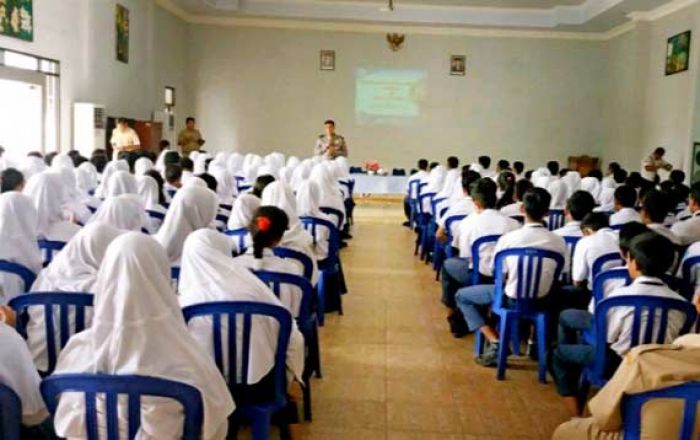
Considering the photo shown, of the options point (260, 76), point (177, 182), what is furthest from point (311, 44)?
point (177, 182)

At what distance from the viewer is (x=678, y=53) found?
12.4 metres

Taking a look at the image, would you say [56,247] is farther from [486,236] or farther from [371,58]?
[371,58]

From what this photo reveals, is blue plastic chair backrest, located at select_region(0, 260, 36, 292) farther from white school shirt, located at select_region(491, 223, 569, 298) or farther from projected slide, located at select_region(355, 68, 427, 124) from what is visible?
projected slide, located at select_region(355, 68, 427, 124)

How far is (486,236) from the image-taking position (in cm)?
479

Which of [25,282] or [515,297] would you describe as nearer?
[25,282]

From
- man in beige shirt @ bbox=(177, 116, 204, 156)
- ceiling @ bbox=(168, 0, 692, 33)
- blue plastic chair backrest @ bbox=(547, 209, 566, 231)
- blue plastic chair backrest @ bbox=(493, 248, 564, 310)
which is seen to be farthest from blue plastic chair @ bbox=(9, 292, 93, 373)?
ceiling @ bbox=(168, 0, 692, 33)

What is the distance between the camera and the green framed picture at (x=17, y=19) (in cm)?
816

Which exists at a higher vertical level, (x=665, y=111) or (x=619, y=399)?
(x=665, y=111)

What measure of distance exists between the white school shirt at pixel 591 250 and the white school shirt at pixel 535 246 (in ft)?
0.36

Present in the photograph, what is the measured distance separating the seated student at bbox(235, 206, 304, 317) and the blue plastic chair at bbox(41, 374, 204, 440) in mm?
1431

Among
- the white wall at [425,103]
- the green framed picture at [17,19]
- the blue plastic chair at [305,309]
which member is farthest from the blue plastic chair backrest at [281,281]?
the white wall at [425,103]

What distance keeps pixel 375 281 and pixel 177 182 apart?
2.15 meters

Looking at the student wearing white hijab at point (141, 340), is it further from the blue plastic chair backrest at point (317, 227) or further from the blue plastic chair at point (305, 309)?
the blue plastic chair backrest at point (317, 227)

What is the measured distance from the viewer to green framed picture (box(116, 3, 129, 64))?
11672 mm
